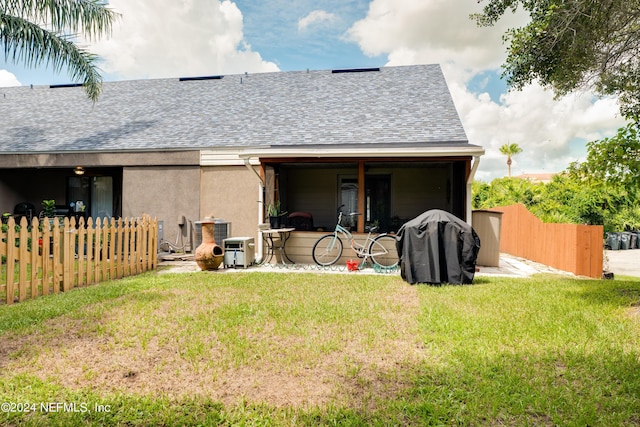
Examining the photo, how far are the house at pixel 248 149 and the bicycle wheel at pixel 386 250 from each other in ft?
2.28

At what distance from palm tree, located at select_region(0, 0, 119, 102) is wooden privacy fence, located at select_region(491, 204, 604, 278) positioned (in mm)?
11661

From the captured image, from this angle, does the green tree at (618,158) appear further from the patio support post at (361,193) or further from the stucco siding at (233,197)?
the stucco siding at (233,197)

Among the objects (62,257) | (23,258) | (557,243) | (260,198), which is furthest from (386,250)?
(23,258)

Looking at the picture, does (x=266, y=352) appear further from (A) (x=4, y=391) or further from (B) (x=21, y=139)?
(B) (x=21, y=139)

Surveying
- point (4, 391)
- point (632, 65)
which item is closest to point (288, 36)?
point (632, 65)

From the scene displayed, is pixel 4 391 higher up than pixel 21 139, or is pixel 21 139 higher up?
pixel 21 139

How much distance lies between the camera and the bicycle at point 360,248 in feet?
28.4

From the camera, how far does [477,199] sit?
60.4 ft

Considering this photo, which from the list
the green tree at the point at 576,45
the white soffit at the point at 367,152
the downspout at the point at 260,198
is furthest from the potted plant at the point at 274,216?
the green tree at the point at 576,45

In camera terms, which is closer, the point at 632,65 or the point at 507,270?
the point at 632,65

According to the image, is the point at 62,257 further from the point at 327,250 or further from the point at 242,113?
the point at 242,113

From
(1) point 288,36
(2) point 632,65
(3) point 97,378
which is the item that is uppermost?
(1) point 288,36

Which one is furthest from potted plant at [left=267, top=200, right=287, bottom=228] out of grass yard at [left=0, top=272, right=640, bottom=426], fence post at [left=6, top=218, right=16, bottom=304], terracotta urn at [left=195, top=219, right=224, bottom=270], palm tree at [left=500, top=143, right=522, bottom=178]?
palm tree at [left=500, top=143, right=522, bottom=178]

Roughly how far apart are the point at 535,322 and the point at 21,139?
14078 millimetres
